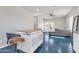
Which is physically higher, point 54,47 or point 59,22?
point 59,22

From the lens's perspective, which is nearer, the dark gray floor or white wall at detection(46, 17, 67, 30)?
the dark gray floor

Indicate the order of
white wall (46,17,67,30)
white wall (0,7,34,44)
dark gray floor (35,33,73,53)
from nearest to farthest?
white wall (0,7,34,44) → dark gray floor (35,33,73,53) → white wall (46,17,67,30)

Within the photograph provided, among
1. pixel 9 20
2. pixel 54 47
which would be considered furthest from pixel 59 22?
pixel 9 20

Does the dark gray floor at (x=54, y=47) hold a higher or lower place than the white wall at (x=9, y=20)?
lower

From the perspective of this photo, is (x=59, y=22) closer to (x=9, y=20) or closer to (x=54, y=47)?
(x=54, y=47)

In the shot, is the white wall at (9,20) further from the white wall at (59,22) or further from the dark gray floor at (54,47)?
the white wall at (59,22)

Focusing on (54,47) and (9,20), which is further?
(54,47)

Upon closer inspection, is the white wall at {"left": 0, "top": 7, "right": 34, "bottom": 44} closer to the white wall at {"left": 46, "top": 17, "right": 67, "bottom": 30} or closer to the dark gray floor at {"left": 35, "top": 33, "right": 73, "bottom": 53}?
the dark gray floor at {"left": 35, "top": 33, "right": 73, "bottom": 53}

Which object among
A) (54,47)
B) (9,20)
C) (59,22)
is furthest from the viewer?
(59,22)

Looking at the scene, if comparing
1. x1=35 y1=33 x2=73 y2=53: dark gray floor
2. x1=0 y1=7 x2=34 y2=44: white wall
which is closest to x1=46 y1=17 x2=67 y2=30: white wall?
x1=35 y1=33 x2=73 y2=53: dark gray floor

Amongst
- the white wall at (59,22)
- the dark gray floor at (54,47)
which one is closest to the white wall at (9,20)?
the dark gray floor at (54,47)

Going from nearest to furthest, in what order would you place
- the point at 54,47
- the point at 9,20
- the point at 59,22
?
the point at 9,20
the point at 54,47
the point at 59,22
